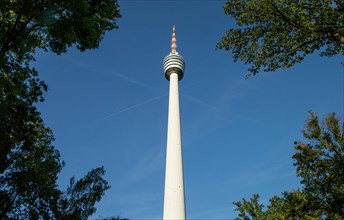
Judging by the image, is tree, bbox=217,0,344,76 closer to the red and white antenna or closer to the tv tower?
the tv tower

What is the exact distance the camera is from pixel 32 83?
15281 millimetres

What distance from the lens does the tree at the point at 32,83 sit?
42.6 feet

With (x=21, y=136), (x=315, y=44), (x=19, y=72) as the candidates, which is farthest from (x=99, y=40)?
(x=315, y=44)

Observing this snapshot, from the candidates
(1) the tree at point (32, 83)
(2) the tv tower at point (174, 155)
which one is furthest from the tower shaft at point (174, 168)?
(1) the tree at point (32, 83)

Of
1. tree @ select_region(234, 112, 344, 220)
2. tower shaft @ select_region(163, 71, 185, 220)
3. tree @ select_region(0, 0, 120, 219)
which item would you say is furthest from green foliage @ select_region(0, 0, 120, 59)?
tower shaft @ select_region(163, 71, 185, 220)

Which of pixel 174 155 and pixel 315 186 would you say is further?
pixel 174 155

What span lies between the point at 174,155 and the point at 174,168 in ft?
6.14

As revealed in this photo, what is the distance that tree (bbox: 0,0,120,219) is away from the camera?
1298 centimetres

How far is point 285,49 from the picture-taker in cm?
1527

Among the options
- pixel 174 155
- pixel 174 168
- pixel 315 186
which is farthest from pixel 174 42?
pixel 315 186

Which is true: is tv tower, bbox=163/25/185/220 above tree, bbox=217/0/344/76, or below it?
above

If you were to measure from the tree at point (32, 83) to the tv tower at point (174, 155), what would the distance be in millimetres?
19290

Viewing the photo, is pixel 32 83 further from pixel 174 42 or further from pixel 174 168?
pixel 174 42

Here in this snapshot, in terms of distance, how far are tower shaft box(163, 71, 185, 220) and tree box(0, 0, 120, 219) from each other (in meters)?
19.2
